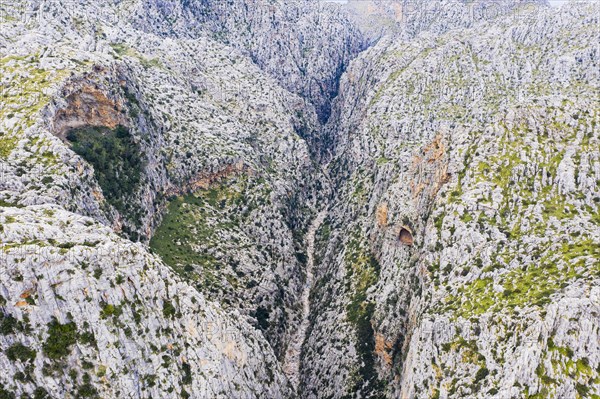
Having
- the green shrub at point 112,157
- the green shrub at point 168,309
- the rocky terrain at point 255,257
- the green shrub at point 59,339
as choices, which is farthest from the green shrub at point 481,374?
the green shrub at point 112,157

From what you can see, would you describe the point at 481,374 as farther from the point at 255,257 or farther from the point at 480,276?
the point at 255,257

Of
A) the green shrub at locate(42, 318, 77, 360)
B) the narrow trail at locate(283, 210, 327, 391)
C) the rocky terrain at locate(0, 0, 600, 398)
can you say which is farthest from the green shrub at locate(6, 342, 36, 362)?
the narrow trail at locate(283, 210, 327, 391)

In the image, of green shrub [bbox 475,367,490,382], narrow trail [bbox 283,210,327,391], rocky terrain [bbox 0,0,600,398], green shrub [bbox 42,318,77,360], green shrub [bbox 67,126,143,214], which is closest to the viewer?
green shrub [bbox 42,318,77,360]

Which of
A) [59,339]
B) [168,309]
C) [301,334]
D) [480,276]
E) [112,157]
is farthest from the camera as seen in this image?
[301,334]

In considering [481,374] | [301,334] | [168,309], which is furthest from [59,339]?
[301,334]

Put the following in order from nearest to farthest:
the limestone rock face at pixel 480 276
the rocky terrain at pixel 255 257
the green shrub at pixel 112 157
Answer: the rocky terrain at pixel 255 257, the limestone rock face at pixel 480 276, the green shrub at pixel 112 157

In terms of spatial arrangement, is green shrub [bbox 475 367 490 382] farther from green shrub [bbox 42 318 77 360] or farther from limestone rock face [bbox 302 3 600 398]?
green shrub [bbox 42 318 77 360]

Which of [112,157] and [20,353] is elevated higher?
[112,157]

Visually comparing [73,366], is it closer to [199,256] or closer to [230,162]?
[199,256]

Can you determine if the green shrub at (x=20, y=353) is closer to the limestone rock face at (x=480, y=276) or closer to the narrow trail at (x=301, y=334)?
the limestone rock face at (x=480, y=276)
